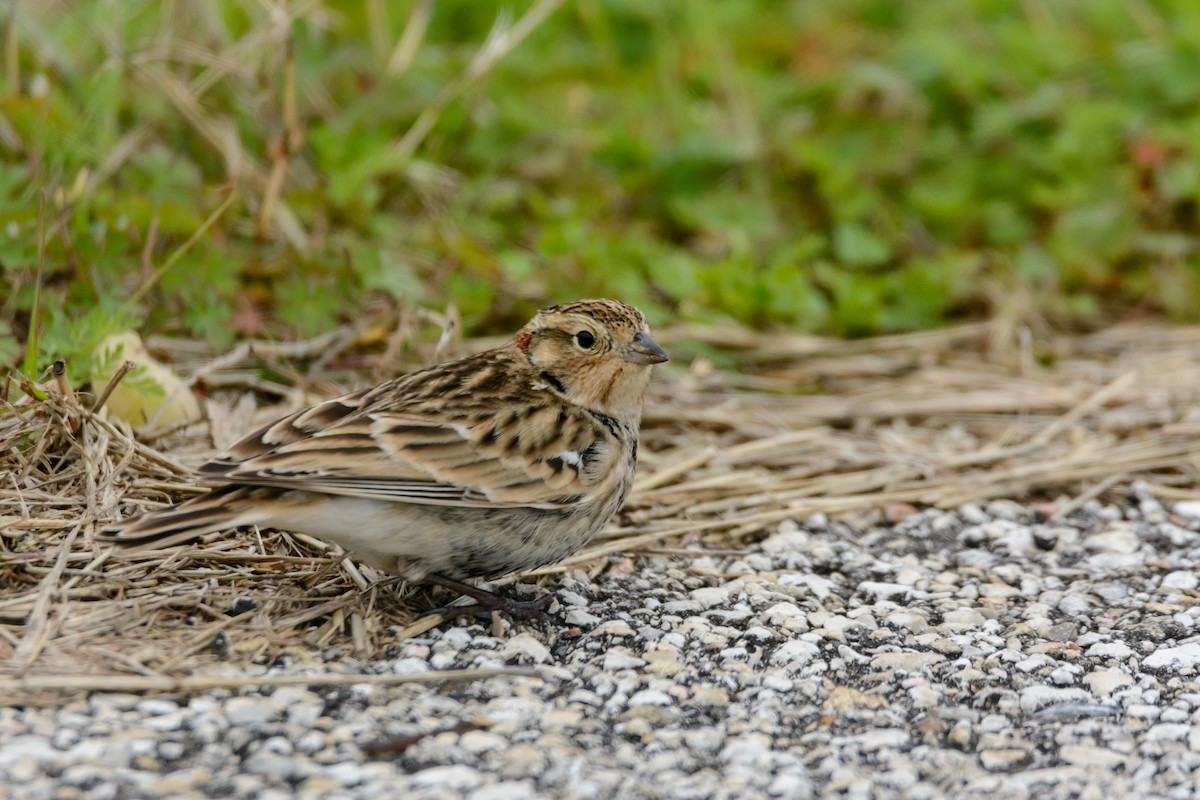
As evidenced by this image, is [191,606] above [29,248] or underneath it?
underneath

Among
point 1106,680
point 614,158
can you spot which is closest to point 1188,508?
point 1106,680

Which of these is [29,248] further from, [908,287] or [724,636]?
[908,287]

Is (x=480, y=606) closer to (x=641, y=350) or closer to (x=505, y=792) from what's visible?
(x=641, y=350)

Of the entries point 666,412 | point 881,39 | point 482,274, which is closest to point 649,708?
point 666,412

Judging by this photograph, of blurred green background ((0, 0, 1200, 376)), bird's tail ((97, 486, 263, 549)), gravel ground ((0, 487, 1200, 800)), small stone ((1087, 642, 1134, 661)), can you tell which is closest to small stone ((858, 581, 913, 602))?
gravel ground ((0, 487, 1200, 800))

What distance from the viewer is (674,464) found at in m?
5.34

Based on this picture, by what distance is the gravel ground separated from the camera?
3.13m

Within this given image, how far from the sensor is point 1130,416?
5867mm

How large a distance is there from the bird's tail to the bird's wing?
0.22ft

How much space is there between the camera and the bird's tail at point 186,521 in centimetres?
343

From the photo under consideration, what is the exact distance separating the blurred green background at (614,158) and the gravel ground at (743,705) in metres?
2.01

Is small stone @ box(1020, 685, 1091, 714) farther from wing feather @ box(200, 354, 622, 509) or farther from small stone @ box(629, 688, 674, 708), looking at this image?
wing feather @ box(200, 354, 622, 509)

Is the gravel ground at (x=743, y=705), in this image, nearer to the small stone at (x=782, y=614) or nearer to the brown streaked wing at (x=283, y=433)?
the small stone at (x=782, y=614)

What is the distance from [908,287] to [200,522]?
4.28m
